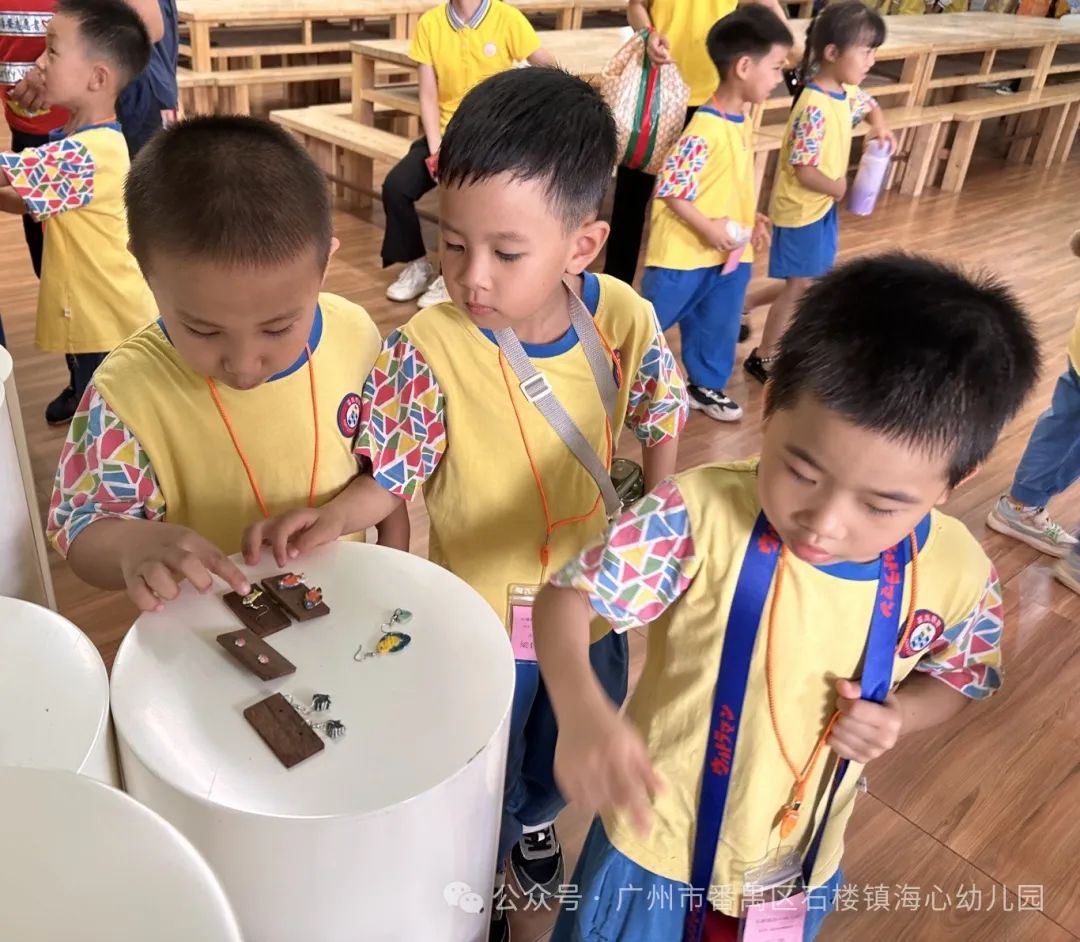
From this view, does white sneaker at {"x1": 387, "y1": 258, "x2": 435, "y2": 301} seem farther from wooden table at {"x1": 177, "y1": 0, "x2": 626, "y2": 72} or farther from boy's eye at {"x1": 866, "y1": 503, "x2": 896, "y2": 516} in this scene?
boy's eye at {"x1": 866, "y1": 503, "x2": 896, "y2": 516}

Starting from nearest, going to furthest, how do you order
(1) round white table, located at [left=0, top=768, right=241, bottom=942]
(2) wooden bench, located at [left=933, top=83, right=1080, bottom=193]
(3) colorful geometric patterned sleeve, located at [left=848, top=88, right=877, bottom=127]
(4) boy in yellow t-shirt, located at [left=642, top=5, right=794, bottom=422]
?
(1) round white table, located at [left=0, top=768, right=241, bottom=942] < (4) boy in yellow t-shirt, located at [left=642, top=5, right=794, bottom=422] < (3) colorful geometric patterned sleeve, located at [left=848, top=88, right=877, bottom=127] < (2) wooden bench, located at [left=933, top=83, right=1080, bottom=193]

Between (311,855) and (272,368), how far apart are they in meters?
0.49

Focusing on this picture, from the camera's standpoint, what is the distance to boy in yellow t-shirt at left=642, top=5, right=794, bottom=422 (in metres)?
2.38

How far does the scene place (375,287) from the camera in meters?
3.57

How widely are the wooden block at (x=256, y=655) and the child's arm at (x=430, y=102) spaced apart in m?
2.68

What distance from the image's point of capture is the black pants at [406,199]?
348 centimetres

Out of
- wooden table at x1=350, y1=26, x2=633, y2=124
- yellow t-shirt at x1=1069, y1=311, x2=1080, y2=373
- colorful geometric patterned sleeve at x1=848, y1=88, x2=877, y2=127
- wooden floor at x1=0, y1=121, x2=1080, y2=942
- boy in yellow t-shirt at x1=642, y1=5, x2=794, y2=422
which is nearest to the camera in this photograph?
wooden floor at x1=0, y1=121, x2=1080, y2=942

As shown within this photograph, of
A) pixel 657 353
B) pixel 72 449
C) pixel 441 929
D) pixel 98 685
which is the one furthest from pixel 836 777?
pixel 72 449

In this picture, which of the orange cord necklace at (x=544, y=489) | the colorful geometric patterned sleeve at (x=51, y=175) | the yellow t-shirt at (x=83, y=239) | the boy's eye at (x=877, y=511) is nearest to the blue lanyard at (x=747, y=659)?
the boy's eye at (x=877, y=511)

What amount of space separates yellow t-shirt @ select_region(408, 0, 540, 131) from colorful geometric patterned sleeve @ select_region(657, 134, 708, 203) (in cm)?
93

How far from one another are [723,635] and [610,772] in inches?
7.6

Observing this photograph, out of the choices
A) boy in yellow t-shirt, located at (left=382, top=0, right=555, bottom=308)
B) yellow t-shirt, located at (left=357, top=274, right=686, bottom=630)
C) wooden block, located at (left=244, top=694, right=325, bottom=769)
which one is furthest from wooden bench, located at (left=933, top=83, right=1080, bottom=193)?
wooden block, located at (left=244, top=694, right=325, bottom=769)

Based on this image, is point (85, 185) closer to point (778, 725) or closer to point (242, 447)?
point (242, 447)

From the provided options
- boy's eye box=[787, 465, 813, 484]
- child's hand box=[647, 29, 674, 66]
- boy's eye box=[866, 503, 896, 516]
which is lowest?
boy's eye box=[866, 503, 896, 516]
